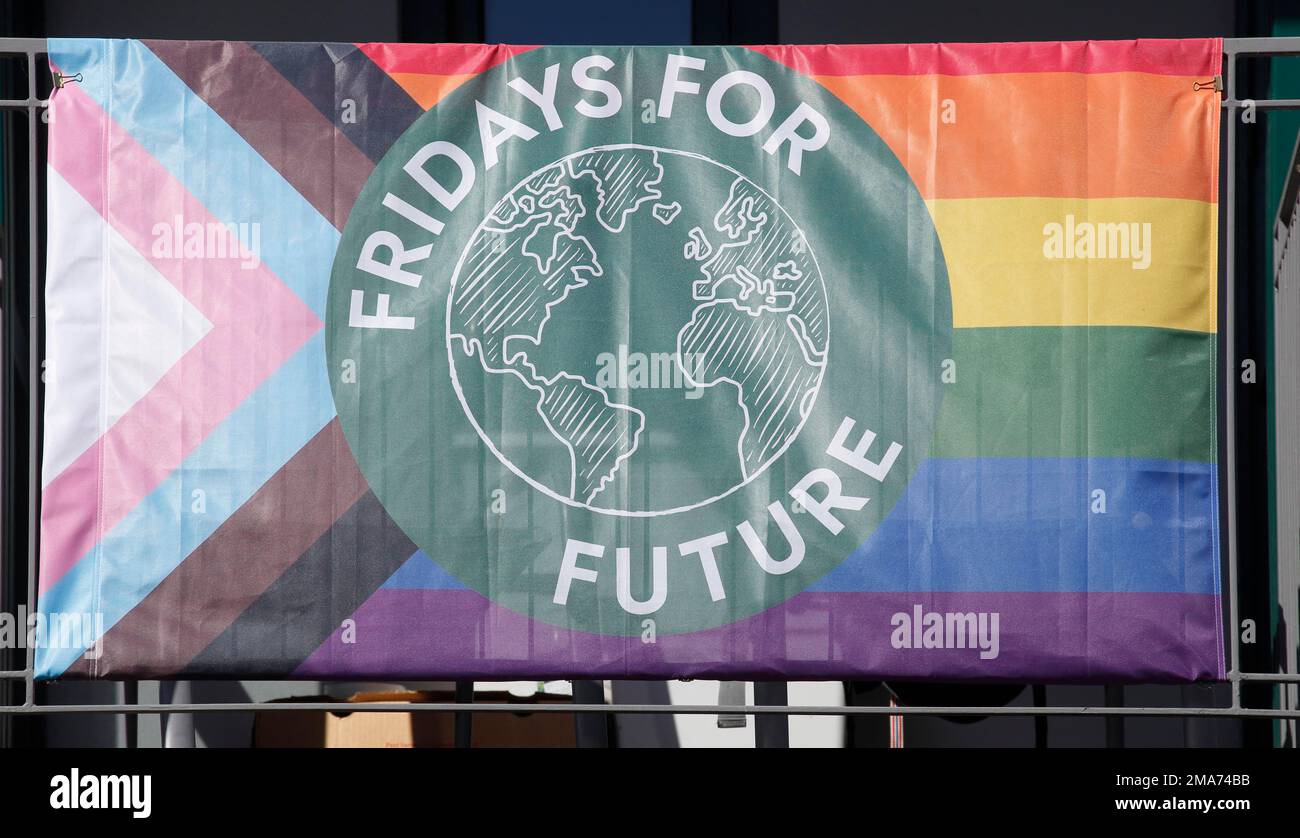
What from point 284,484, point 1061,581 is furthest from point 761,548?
point 284,484

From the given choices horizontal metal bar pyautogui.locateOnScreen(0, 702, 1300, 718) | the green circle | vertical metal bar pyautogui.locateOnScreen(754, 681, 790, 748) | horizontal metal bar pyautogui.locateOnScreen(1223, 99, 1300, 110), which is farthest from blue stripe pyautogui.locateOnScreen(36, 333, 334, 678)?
horizontal metal bar pyautogui.locateOnScreen(1223, 99, 1300, 110)

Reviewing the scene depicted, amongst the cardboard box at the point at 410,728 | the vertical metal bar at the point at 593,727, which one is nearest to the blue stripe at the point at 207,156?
the vertical metal bar at the point at 593,727

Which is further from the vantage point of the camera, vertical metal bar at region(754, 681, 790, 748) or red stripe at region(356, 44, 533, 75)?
vertical metal bar at region(754, 681, 790, 748)

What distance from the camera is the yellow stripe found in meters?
3.51

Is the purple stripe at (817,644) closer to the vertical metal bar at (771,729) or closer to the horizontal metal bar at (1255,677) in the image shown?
the horizontal metal bar at (1255,677)

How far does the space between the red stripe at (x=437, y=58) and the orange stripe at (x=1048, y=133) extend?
114 centimetres

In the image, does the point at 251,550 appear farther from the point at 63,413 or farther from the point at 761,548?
the point at 761,548

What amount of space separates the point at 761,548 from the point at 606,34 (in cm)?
348

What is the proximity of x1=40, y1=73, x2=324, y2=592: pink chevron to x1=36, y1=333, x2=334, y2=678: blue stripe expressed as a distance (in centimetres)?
4

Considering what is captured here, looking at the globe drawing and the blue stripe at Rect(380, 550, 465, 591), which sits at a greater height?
the globe drawing

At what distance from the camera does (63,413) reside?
3.58 m

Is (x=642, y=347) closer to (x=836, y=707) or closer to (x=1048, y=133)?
(x=836, y=707)

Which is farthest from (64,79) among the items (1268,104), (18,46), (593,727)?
(1268,104)

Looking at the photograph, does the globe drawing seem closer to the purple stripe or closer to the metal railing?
the purple stripe
